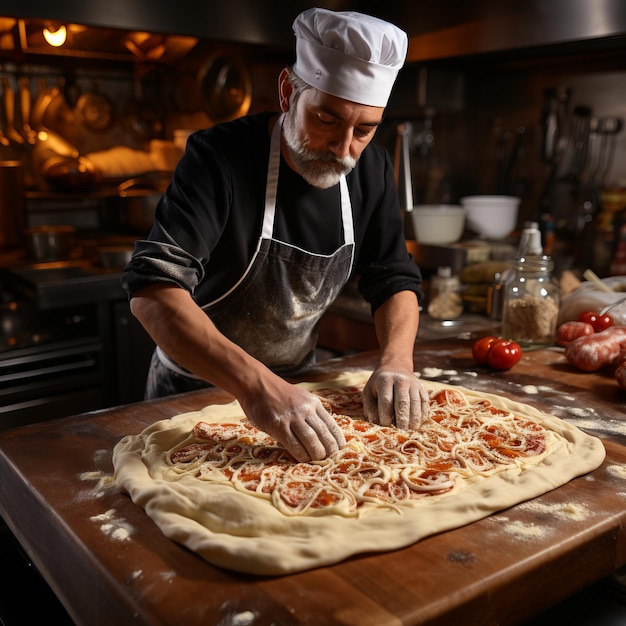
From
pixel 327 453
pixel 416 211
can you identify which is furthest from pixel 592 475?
pixel 416 211

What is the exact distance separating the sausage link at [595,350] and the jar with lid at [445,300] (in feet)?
3.04

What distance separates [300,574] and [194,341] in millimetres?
637

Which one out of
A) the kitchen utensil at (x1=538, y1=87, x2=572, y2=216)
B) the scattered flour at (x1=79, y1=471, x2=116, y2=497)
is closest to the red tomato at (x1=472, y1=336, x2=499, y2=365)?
the scattered flour at (x1=79, y1=471, x2=116, y2=497)

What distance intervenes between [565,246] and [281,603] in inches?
118

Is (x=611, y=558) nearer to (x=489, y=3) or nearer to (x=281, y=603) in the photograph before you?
(x=281, y=603)

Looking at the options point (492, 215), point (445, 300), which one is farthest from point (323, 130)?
point (492, 215)

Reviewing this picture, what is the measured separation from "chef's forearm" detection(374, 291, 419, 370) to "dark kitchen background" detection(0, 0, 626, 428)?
1672 millimetres

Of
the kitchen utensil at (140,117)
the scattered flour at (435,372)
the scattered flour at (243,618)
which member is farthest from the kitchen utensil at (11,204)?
the scattered flour at (243,618)

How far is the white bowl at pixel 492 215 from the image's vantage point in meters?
3.60

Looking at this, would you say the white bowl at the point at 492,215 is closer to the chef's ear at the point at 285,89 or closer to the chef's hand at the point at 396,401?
the chef's ear at the point at 285,89

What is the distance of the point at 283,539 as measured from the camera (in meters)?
1.14

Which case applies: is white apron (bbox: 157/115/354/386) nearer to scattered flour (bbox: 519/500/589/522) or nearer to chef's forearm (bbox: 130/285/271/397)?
chef's forearm (bbox: 130/285/271/397)

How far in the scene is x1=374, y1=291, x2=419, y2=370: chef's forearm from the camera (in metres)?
1.84

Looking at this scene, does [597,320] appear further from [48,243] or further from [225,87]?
[225,87]
